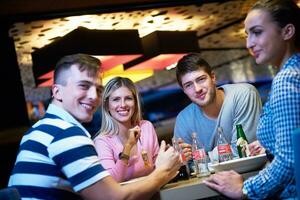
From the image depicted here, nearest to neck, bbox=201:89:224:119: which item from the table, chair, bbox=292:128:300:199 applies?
the table

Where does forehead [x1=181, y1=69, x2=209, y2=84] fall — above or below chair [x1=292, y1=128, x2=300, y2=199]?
above

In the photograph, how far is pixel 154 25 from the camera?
597cm

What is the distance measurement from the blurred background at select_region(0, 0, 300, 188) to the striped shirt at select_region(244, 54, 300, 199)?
10.2 ft

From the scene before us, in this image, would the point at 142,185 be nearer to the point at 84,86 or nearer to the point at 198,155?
the point at 84,86

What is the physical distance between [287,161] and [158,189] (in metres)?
0.60

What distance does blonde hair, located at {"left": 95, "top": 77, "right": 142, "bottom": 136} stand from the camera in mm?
2811

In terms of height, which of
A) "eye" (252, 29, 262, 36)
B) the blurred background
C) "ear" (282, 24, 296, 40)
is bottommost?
"ear" (282, 24, 296, 40)

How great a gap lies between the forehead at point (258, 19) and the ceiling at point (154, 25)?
298 centimetres

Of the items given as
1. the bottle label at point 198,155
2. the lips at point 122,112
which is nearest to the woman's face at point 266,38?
the bottle label at point 198,155

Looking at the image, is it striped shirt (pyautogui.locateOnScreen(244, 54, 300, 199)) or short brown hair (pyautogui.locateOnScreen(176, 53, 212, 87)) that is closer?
striped shirt (pyautogui.locateOnScreen(244, 54, 300, 199))

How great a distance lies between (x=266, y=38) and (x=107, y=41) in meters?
3.80

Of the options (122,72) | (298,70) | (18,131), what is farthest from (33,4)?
(298,70)

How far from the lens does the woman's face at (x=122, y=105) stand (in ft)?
9.47

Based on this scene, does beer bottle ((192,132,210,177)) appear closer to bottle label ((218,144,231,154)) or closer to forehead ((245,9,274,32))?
bottle label ((218,144,231,154))
